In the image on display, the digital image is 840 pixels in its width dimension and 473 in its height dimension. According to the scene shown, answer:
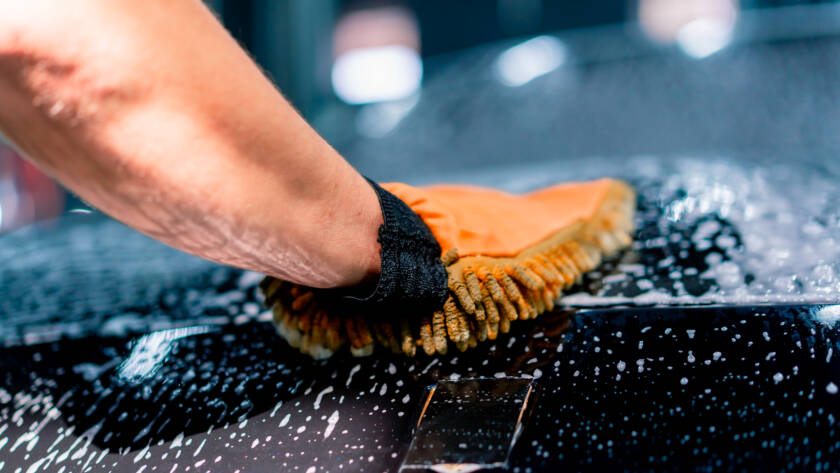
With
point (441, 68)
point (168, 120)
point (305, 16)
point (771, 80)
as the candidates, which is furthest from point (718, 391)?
point (305, 16)

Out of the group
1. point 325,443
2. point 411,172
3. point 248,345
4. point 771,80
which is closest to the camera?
point 325,443

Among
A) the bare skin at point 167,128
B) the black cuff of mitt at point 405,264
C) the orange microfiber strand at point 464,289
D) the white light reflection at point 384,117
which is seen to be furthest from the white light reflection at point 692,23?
the bare skin at point 167,128

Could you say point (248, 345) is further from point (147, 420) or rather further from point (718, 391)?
point (718, 391)

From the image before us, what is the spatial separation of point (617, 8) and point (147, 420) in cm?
163

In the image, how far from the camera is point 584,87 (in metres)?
1.48

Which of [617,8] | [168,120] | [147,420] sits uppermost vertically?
[617,8]

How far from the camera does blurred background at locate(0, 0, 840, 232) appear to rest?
4.30ft

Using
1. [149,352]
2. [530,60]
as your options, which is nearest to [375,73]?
[530,60]

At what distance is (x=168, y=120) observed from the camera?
30 centimetres

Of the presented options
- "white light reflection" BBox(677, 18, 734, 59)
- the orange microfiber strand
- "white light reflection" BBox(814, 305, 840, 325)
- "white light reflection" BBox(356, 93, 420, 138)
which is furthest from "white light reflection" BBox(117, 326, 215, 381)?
"white light reflection" BBox(677, 18, 734, 59)

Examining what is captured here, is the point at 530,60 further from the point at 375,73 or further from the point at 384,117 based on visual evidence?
the point at 375,73

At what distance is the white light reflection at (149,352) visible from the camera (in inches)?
20.4

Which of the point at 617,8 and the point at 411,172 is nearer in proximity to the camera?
the point at 411,172

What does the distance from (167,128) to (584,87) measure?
132 centimetres
